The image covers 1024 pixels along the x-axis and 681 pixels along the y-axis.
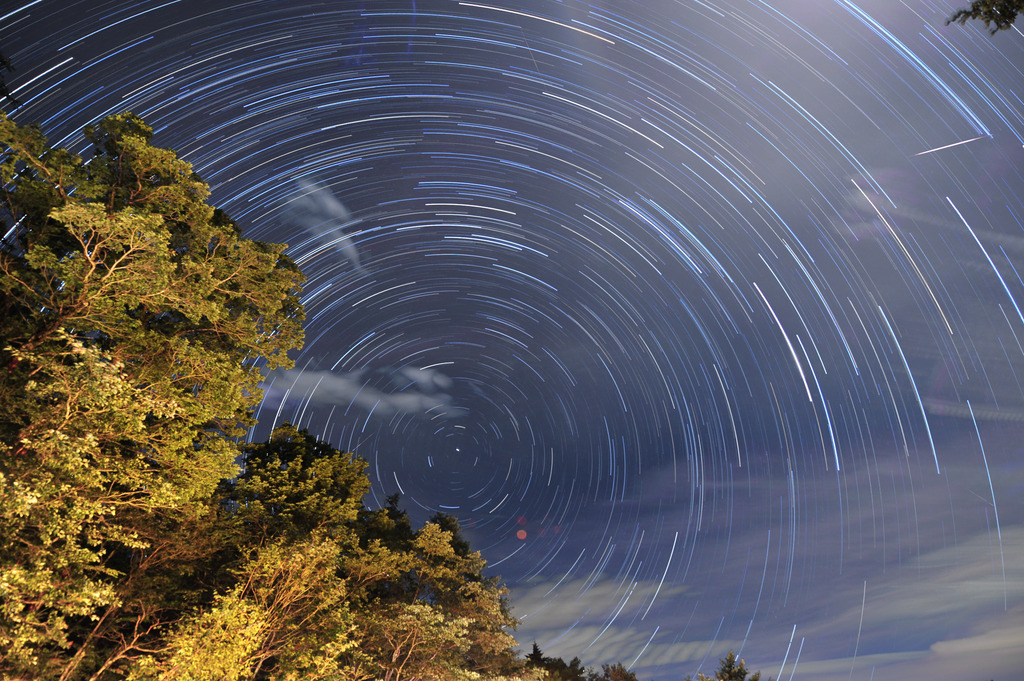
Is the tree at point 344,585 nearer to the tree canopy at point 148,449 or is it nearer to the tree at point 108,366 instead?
the tree canopy at point 148,449

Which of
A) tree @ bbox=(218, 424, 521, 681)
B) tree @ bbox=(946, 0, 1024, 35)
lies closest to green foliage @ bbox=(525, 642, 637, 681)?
tree @ bbox=(218, 424, 521, 681)

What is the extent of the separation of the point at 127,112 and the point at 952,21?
1608 cm

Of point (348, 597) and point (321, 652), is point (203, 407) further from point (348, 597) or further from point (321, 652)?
point (348, 597)

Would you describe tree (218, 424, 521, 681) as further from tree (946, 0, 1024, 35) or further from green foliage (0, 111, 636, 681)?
tree (946, 0, 1024, 35)

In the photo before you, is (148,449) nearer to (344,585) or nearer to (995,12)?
(344,585)

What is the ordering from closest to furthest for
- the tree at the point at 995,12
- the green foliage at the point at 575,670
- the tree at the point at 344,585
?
the tree at the point at 995,12
the tree at the point at 344,585
the green foliage at the point at 575,670

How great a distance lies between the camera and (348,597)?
18031 millimetres

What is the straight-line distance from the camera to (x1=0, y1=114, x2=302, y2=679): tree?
858 cm

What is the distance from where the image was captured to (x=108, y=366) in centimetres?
842

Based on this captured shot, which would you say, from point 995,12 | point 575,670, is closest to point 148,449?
point 995,12

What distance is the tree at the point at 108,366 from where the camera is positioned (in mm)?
8578

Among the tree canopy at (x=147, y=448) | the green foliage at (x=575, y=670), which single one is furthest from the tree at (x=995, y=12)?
the green foliage at (x=575, y=670)

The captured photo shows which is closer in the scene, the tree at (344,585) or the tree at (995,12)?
the tree at (995,12)

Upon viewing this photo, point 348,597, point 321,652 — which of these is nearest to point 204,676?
point 321,652
